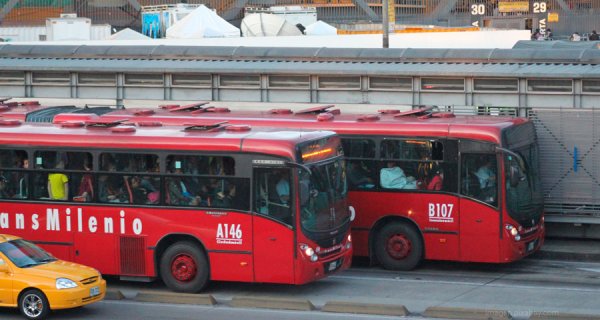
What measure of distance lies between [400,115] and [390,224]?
79.0 inches

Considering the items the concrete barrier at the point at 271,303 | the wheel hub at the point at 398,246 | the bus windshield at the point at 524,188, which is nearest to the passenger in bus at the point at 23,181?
the concrete barrier at the point at 271,303

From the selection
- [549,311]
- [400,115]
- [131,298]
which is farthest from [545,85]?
[131,298]

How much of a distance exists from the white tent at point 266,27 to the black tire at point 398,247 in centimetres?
3704

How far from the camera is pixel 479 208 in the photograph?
1852cm

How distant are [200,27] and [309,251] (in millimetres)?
37056

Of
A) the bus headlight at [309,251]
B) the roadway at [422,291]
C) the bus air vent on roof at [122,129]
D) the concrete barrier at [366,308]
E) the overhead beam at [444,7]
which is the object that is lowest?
the roadway at [422,291]

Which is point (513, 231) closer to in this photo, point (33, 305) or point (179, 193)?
point (179, 193)

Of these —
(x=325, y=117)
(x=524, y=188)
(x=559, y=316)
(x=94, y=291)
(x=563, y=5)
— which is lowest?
(x=559, y=316)

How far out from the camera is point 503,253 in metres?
18.4

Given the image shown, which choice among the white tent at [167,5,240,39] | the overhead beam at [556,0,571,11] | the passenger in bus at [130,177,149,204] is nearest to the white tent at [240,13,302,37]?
→ the white tent at [167,5,240,39]

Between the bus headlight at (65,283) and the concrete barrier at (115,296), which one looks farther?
the concrete barrier at (115,296)

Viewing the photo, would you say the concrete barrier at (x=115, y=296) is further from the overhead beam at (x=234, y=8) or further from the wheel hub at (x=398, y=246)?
the overhead beam at (x=234, y=8)

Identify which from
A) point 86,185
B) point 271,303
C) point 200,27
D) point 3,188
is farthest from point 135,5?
point 271,303

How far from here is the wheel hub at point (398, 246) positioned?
1912 cm
